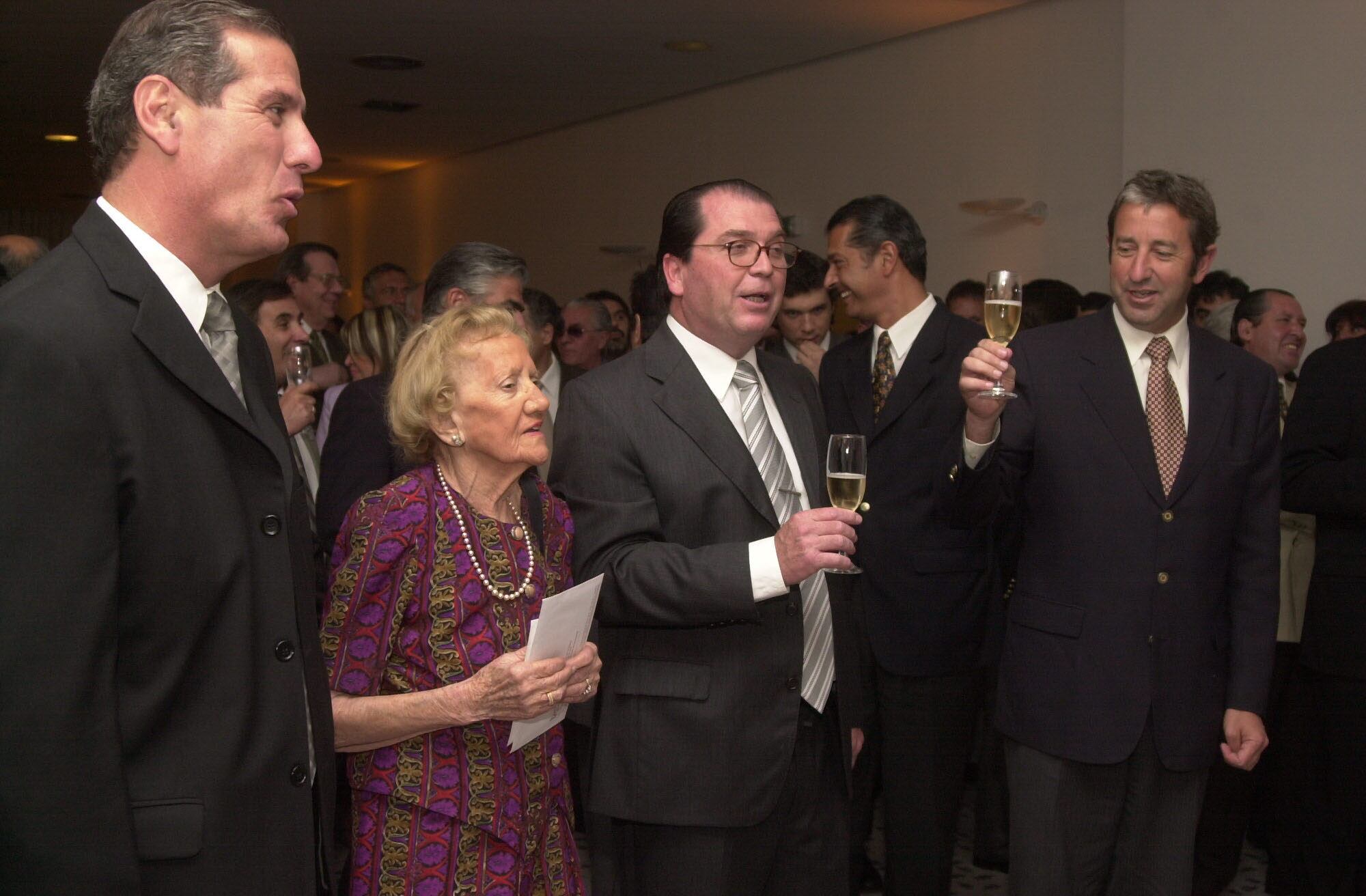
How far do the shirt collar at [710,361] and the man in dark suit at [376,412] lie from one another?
2.29 feet

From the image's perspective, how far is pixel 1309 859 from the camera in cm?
362

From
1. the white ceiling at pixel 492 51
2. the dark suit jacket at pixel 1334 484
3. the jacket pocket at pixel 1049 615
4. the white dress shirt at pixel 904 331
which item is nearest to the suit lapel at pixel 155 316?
the jacket pocket at pixel 1049 615

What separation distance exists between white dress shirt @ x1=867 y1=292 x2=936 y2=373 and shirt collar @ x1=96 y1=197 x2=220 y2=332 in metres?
2.54

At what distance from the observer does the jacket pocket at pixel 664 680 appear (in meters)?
2.21

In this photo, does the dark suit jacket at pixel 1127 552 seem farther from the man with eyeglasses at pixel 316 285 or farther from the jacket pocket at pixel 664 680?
the man with eyeglasses at pixel 316 285

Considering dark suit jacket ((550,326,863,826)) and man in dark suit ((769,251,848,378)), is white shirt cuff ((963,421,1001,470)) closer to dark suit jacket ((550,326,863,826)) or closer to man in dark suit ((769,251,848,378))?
dark suit jacket ((550,326,863,826))

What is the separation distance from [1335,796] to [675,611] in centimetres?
251

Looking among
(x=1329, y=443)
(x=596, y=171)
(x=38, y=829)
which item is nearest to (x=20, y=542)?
(x=38, y=829)

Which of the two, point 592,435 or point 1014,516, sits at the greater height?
point 592,435

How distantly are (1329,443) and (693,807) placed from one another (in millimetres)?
2330

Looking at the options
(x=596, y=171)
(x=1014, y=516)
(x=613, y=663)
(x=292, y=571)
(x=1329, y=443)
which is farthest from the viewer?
(x=596, y=171)

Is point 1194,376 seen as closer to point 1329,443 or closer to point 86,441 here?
point 1329,443

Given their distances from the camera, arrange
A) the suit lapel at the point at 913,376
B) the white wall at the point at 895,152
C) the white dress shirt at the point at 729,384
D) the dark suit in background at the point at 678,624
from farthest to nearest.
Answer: the white wall at the point at 895,152, the suit lapel at the point at 913,376, the white dress shirt at the point at 729,384, the dark suit in background at the point at 678,624

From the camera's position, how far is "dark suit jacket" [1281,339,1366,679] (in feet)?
11.2
